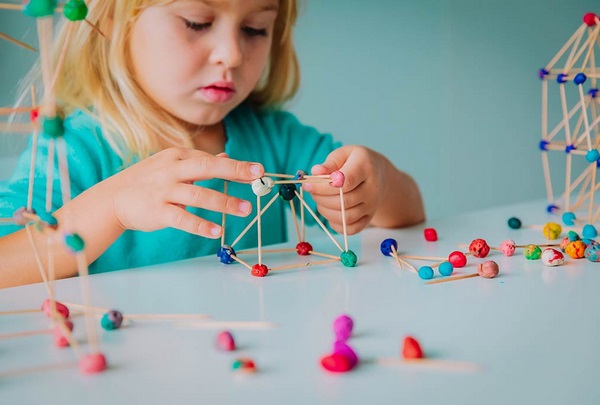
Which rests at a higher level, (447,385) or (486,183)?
(486,183)

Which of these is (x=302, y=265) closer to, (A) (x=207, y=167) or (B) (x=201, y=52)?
(A) (x=207, y=167)

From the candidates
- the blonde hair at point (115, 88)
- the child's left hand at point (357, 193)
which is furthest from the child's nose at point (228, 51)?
the child's left hand at point (357, 193)

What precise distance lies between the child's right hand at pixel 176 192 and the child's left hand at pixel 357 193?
12 cm

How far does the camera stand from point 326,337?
54cm

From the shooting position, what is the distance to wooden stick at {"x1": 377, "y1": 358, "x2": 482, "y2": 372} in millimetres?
469

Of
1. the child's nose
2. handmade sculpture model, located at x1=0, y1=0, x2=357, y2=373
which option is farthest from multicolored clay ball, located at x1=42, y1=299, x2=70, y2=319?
the child's nose

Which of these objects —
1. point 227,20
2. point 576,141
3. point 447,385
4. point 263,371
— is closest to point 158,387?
point 263,371

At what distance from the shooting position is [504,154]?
2.91 meters

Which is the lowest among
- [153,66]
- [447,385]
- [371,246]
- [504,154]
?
[447,385]

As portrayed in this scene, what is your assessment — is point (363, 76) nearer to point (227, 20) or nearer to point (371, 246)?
point (227, 20)

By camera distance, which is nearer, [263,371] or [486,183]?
[263,371]

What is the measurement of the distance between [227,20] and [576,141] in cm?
56

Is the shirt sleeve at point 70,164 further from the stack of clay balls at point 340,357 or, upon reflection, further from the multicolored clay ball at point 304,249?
the stack of clay balls at point 340,357

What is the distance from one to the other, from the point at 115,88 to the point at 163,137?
12cm
